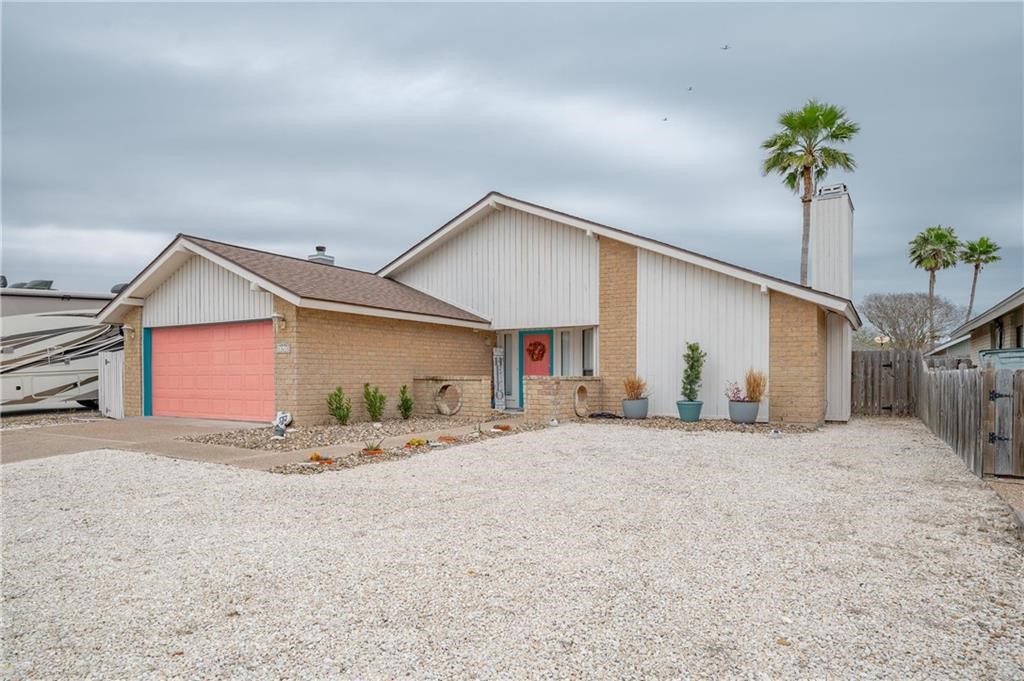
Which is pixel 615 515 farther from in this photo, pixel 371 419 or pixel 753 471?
pixel 371 419

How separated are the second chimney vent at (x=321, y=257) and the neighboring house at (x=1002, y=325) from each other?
54.8ft

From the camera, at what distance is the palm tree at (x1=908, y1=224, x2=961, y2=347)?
31.5 m

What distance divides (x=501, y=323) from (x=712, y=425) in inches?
260

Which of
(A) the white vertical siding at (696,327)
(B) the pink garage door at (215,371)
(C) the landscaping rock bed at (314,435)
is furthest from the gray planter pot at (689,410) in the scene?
(B) the pink garage door at (215,371)

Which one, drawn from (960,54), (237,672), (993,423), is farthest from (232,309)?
(960,54)

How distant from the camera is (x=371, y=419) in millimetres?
13516

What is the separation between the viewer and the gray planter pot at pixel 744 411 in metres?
12.8

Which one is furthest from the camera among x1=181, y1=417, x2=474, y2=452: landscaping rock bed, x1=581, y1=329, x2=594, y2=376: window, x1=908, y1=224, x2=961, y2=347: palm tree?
x1=908, y1=224, x2=961, y2=347: palm tree

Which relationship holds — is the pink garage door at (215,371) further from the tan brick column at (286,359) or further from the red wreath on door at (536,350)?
the red wreath on door at (536,350)

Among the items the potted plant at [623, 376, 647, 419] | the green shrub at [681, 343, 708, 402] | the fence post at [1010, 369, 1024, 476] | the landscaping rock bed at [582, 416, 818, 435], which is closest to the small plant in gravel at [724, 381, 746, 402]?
the landscaping rock bed at [582, 416, 818, 435]

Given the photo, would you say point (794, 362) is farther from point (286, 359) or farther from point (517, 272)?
point (286, 359)

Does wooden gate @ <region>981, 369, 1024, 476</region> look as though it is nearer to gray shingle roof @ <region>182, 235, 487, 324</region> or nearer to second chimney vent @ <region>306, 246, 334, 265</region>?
gray shingle roof @ <region>182, 235, 487, 324</region>

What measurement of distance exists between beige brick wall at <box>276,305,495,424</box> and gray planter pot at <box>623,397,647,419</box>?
5035 millimetres

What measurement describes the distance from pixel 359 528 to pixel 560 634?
2450 millimetres
